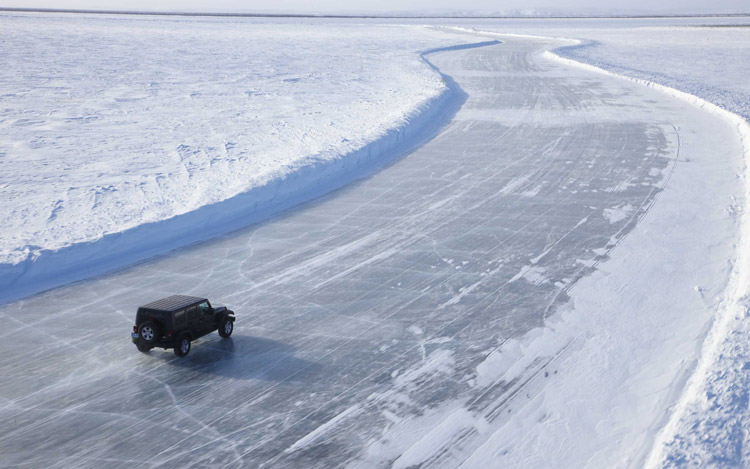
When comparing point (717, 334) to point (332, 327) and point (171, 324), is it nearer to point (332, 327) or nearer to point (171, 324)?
point (332, 327)

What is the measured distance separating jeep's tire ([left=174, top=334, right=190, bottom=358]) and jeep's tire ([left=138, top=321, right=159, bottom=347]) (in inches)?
9.7

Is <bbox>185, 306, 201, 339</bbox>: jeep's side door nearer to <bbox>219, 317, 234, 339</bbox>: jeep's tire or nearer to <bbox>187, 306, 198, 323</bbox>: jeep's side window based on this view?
<bbox>187, 306, 198, 323</bbox>: jeep's side window

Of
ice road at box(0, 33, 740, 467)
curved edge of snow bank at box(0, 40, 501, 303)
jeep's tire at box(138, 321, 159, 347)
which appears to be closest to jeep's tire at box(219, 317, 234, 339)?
ice road at box(0, 33, 740, 467)

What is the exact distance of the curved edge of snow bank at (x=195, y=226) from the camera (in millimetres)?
9461

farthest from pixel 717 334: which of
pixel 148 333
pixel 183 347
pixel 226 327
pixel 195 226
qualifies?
pixel 195 226

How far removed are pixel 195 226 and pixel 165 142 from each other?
281 inches

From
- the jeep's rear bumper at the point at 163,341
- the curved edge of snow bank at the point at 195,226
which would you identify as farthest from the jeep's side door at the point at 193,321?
the curved edge of snow bank at the point at 195,226

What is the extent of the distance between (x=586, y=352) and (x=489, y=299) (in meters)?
1.71

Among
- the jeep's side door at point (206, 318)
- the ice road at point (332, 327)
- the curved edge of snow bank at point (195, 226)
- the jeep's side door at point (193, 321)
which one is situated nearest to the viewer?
the ice road at point (332, 327)

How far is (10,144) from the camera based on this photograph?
56.5 ft

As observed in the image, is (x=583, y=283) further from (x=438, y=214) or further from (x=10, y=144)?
(x=10, y=144)

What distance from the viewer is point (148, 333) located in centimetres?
706

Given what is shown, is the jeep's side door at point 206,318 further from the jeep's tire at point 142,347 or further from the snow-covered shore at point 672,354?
the snow-covered shore at point 672,354

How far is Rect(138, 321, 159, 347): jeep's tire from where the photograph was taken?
702 cm
